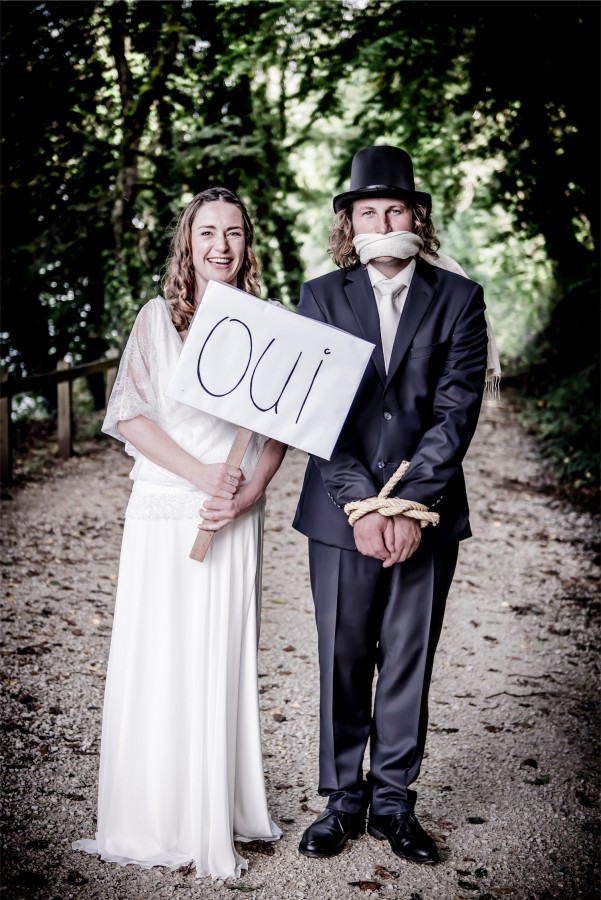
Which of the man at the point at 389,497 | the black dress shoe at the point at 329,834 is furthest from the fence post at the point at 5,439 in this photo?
the black dress shoe at the point at 329,834

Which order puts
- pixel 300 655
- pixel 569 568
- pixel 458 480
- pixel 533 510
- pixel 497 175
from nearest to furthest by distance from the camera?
pixel 458 480 < pixel 300 655 < pixel 569 568 < pixel 533 510 < pixel 497 175

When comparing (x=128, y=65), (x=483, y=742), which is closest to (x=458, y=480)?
(x=483, y=742)

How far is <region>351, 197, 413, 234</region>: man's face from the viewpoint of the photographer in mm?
3086

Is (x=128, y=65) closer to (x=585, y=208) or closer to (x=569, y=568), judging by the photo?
(x=585, y=208)

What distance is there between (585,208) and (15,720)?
973 centimetres

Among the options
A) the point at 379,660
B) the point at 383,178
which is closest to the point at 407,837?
the point at 379,660

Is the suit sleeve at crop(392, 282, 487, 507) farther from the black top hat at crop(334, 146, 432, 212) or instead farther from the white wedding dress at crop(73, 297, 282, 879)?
the white wedding dress at crop(73, 297, 282, 879)

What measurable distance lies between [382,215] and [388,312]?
13.6 inches

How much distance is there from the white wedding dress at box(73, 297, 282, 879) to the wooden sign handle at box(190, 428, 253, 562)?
0.31ft

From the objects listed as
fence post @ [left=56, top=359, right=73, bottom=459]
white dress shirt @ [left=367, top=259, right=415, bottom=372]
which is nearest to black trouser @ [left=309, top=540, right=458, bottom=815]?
white dress shirt @ [left=367, top=259, right=415, bottom=372]

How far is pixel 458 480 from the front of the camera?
10.8ft

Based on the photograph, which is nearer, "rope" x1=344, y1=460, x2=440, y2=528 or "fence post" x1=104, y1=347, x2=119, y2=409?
"rope" x1=344, y1=460, x2=440, y2=528

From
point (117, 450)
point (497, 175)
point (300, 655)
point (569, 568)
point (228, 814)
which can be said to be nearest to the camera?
point (228, 814)

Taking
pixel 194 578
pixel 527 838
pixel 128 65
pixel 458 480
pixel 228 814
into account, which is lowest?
pixel 527 838
